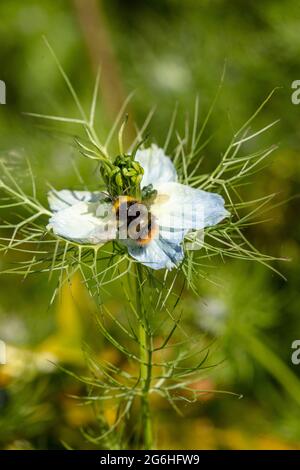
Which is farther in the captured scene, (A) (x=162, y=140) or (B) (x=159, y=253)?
(A) (x=162, y=140)

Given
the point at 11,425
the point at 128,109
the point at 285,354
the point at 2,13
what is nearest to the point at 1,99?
the point at 128,109

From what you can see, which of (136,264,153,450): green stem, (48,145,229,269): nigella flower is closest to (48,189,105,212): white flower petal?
(48,145,229,269): nigella flower

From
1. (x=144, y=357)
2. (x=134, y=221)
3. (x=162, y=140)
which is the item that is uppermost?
(x=162, y=140)

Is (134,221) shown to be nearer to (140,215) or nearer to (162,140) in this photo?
(140,215)

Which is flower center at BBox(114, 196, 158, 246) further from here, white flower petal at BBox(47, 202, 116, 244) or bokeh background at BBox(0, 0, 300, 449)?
bokeh background at BBox(0, 0, 300, 449)

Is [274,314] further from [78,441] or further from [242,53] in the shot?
[242,53]

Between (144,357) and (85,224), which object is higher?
(85,224)

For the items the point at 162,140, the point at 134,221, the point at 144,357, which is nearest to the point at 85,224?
the point at 134,221

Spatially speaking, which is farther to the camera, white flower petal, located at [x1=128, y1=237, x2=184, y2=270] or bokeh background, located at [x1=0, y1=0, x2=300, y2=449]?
bokeh background, located at [x1=0, y1=0, x2=300, y2=449]
